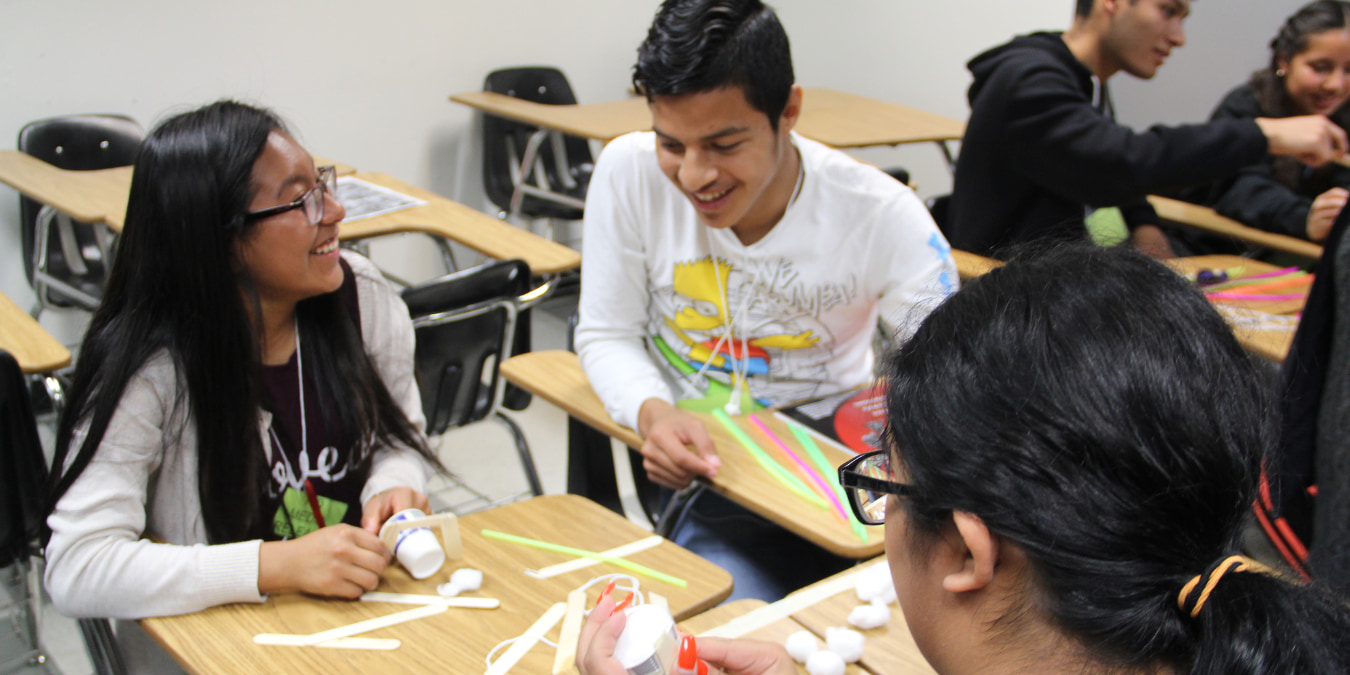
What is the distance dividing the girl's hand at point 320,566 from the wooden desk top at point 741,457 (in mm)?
513

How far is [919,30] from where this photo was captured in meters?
5.98

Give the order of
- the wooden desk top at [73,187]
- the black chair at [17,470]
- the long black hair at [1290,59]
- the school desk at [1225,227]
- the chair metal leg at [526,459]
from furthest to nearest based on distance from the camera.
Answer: the long black hair at [1290,59], the school desk at [1225,227], the wooden desk top at [73,187], the chair metal leg at [526,459], the black chair at [17,470]

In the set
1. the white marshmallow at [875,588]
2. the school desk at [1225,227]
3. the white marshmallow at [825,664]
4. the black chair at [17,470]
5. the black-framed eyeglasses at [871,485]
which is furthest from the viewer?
the school desk at [1225,227]

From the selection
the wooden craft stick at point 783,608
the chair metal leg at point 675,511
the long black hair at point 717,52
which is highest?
the long black hair at point 717,52

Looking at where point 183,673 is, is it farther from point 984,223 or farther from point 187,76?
point 187,76

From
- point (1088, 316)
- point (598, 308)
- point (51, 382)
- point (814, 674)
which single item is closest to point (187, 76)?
point (51, 382)

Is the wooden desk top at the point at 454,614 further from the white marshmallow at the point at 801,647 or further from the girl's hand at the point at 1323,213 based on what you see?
the girl's hand at the point at 1323,213

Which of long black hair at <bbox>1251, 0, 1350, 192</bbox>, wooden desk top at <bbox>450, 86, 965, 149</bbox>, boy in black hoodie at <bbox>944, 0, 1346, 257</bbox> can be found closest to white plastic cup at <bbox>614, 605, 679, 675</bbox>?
boy in black hoodie at <bbox>944, 0, 1346, 257</bbox>

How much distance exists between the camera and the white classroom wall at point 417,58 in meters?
3.66

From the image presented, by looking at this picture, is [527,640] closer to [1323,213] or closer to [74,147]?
[1323,213]

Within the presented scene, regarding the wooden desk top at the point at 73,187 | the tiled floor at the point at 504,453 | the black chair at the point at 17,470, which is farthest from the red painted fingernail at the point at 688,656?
the wooden desk top at the point at 73,187

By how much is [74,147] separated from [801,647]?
351cm

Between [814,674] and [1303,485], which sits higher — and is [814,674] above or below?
below

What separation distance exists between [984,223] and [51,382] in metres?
2.25
